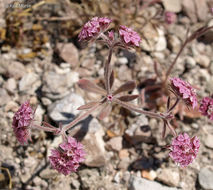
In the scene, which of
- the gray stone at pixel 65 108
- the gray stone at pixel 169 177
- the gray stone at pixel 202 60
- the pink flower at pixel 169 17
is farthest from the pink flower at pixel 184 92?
the pink flower at pixel 169 17

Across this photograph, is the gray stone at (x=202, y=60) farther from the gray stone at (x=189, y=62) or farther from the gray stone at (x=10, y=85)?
the gray stone at (x=10, y=85)

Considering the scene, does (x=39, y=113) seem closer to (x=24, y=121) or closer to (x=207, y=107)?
(x=24, y=121)

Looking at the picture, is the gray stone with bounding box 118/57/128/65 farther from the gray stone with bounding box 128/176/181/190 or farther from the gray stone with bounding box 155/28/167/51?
the gray stone with bounding box 128/176/181/190

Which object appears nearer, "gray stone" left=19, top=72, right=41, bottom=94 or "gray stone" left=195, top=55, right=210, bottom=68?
"gray stone" left=19, top=72, right=41, bottom=94

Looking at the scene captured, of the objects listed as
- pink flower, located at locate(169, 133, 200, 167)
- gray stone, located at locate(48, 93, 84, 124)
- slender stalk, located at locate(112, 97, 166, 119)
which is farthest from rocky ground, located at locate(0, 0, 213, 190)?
pink flower, located at locate(169, 133, 200, 167)

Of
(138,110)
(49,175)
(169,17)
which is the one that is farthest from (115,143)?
(169,17)

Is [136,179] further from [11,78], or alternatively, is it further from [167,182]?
[11,78]
